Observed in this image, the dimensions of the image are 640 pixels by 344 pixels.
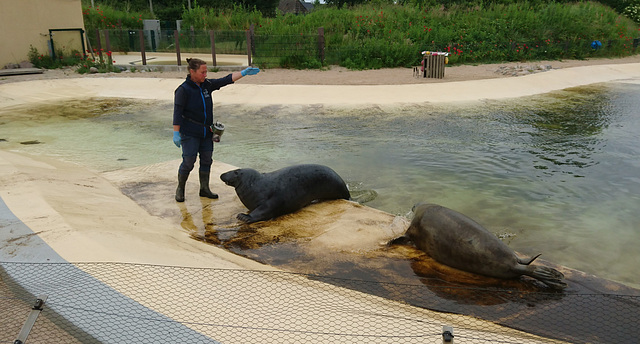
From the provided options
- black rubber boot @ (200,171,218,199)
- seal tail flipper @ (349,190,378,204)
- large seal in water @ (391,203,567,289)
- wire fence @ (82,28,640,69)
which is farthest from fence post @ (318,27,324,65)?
large seal in water @ (391,203,567,289)

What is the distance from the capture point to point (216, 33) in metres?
22.8

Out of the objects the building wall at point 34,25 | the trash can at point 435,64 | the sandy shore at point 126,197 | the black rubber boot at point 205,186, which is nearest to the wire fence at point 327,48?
the building wall at point 34,25

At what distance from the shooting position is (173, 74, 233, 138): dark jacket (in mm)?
5973

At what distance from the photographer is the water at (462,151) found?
20.9 feet

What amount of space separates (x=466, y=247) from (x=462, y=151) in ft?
17.7

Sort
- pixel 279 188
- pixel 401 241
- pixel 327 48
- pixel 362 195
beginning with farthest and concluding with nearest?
pixel 327 48
pixel 362 195
pixel 279 188
pixel 401 241

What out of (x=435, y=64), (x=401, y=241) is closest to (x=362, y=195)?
(x=401, y=241)

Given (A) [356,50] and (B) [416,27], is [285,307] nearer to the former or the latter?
(A) [356,50]

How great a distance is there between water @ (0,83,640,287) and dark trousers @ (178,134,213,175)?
2.26 m

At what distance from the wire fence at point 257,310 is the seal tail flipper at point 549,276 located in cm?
15

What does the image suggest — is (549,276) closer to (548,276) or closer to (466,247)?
(548,276)

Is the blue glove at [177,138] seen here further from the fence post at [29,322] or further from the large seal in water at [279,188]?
the fence post at [29,322]

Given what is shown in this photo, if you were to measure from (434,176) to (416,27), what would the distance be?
1713 cm

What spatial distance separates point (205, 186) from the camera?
21.9 ft
